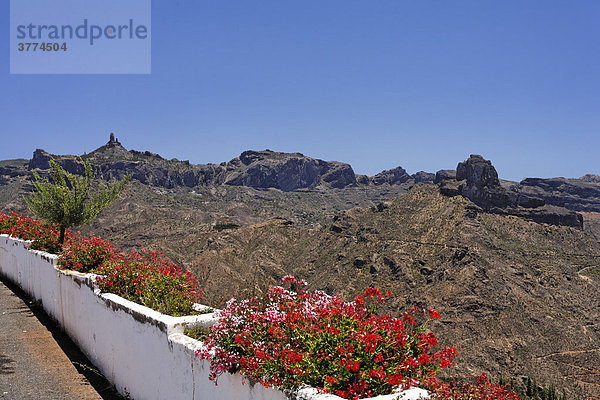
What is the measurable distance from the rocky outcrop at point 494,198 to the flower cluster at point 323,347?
8011cm

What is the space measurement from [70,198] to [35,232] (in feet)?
3.94

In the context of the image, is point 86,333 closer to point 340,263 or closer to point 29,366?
point 29,366

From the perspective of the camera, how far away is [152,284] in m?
6.52

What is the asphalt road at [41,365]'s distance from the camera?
20.3ft

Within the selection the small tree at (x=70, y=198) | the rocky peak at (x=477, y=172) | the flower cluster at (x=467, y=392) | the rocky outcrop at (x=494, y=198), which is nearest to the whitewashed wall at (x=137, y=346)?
the flower cluster at (x=467, y=392)

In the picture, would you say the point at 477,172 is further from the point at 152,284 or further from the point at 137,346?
the point at 137,346

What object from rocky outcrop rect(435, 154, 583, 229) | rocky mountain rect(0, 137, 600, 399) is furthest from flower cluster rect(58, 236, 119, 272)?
rocky outcrop rect(435, 154, 583, 229)

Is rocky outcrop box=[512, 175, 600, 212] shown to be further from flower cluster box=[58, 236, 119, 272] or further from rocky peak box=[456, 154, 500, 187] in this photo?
flower cluster box=[58, 236, 119, 272]

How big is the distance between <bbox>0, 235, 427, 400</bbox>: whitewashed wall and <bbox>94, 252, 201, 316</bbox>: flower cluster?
216mm

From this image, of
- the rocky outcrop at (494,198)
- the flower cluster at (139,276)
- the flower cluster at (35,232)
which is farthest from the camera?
the rocky outcrop at (494,198)

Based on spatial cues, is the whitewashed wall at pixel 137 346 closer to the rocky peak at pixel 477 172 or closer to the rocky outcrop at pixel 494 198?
the rocky outcrop at pixel 494 198

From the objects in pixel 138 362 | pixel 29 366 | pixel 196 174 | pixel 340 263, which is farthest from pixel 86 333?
pixel 196 174

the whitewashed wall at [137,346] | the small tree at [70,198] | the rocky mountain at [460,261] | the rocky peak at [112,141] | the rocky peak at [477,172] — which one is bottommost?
the rocky mountain at [460,261]

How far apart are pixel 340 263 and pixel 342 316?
65586mm
